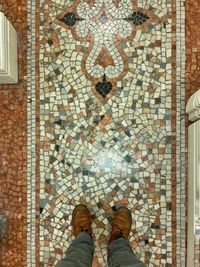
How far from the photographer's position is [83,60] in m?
1.97

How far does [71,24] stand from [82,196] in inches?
32.4

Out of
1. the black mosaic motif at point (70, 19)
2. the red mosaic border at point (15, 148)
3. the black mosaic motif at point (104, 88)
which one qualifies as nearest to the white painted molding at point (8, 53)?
the red mosaic border at point (15, 148)

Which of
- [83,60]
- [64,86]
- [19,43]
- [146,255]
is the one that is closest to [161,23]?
[83,60]

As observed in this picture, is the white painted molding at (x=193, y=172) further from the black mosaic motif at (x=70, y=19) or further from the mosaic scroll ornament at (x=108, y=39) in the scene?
the black mosaic motif at (x=70, y=19)

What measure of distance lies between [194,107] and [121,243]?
2.17 feet

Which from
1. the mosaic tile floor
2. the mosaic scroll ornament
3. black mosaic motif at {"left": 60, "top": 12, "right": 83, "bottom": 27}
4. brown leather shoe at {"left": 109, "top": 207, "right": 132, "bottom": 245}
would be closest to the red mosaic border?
the mosaic tile floor

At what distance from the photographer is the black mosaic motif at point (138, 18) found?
6.43ft

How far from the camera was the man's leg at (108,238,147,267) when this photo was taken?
1.56 m

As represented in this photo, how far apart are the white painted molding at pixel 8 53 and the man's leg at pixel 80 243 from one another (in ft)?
2.23

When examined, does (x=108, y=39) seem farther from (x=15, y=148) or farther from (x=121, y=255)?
(x=121, y=255)

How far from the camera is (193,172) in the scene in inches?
69.5

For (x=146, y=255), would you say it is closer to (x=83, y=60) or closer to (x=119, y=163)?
(x=119, y=163)

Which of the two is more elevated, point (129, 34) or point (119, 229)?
point (129, 34)

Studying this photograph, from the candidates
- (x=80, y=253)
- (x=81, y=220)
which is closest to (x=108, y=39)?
(x=81, y=220)
